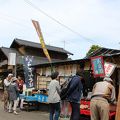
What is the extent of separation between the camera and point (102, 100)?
8.00 m

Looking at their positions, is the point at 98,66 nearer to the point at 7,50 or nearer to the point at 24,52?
the point at 24,52

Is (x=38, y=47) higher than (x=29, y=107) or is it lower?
higher

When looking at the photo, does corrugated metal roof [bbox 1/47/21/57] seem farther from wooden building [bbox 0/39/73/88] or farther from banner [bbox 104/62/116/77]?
banner [bbox 104/62/116/77]

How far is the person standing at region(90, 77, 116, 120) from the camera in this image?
797 cm

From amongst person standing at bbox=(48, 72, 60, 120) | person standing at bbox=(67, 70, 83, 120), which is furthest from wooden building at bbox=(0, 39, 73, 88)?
person standing at bbox=(67, 70, 83, 120)

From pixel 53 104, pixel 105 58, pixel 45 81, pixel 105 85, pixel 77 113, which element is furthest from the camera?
pixel 45 81

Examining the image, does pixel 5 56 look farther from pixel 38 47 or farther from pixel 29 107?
pixel 29 107

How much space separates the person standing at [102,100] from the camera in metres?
7.97

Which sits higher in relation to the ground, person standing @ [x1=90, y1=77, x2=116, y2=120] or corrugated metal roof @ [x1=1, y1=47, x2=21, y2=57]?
corrugated metal roof @ [x1=1, y1=47, x2=21, y2=57]

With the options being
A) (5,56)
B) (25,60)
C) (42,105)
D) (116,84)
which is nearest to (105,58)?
(116,84)

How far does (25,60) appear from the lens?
21000mm

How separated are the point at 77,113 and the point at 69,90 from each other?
27.2 inches

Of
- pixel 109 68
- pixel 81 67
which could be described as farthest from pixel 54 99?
pixel 109 68

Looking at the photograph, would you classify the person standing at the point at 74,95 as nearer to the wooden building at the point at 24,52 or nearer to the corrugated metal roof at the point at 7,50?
the wooden building at the point at 24,52
